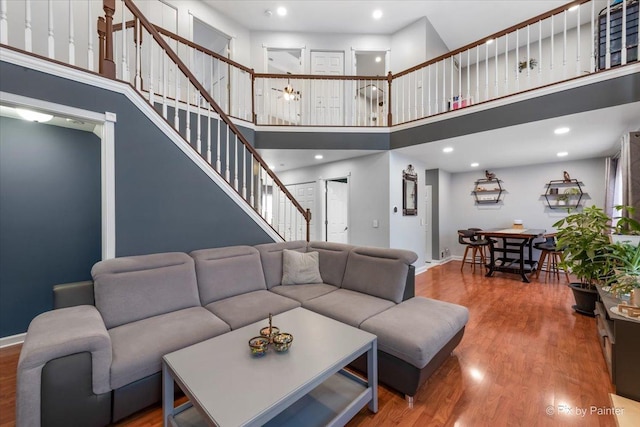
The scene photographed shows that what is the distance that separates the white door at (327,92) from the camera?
208 inches

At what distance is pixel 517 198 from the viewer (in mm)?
6250

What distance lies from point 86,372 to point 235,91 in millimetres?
4368

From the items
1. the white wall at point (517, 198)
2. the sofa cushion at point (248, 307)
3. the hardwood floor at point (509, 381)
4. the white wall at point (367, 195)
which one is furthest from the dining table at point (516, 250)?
the sofa cushion at point (248, 307)

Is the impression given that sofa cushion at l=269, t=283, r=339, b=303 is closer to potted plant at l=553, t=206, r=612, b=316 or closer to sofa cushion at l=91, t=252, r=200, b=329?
sofa cushion at l=91, t=252, r=200, b=329

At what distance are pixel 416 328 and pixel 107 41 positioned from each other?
3575 mm

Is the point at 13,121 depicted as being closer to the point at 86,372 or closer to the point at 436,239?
the point at 86,372

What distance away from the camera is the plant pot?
3214 mm

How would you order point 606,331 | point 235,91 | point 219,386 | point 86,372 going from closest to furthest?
1. point 219,386
2. point 86,372
3. point 606,331
4. point 235,91

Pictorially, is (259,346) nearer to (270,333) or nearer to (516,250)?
(270,333)

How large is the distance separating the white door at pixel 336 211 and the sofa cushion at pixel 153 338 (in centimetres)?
424

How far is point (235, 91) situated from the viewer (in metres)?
4.59

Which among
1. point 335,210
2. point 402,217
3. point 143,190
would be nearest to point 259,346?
point 143,190

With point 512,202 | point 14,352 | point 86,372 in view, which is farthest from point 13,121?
point 512,202

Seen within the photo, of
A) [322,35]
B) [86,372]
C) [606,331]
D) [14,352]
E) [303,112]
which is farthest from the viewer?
[322,35]
